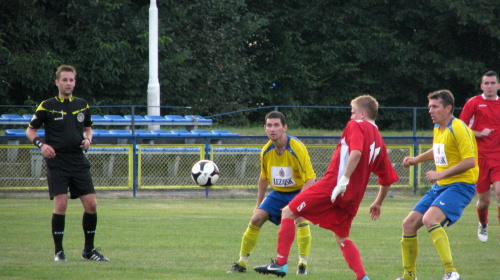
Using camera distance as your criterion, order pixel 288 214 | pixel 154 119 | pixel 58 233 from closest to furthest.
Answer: pixel 288 214
pixel 58 233
pixel 154 119

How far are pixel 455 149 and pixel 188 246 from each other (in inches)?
151

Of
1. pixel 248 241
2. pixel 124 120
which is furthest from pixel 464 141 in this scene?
pixel 124 120

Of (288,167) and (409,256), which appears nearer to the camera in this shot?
(409,256)

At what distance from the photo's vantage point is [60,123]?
26.4ft

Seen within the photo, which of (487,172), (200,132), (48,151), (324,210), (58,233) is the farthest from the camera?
(200,132)

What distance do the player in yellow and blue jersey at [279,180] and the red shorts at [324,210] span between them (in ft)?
2.67

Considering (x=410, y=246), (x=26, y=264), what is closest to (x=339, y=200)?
(x=410, y=246)

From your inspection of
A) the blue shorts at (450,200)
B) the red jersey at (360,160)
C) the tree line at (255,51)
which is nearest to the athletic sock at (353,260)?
the red jersey at (360,160)

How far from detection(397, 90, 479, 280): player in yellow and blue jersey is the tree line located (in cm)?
1983

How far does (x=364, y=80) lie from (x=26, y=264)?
2855 cm

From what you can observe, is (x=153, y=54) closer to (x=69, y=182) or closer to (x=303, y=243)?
(x=69, y=182)

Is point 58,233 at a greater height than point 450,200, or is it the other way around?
point 450,200

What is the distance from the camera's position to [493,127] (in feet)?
33.3

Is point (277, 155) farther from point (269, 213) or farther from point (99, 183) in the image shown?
point (99, 183)
